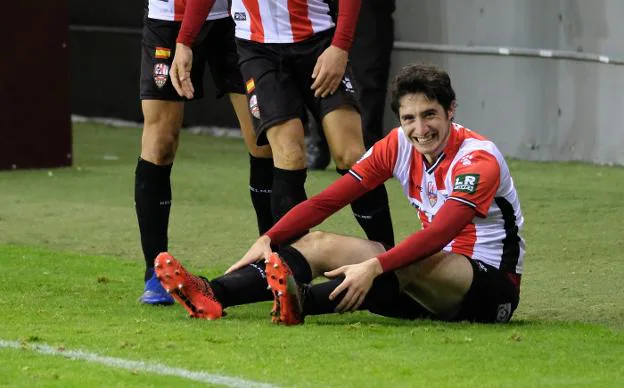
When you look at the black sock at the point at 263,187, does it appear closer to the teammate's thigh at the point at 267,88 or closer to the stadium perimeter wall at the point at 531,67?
the teammate's thigh at the point at 267,88

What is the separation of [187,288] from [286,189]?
0.80 meters

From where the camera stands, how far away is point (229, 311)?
6547mm

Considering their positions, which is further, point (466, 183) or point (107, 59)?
point (107, 59)

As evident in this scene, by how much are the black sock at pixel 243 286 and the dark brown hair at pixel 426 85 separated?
0.84 m

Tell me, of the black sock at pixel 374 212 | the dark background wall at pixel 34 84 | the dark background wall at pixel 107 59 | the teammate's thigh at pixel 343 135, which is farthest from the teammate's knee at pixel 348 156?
the dark background wall at pixel 107 59

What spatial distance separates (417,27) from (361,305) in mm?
9515

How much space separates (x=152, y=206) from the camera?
23.6 feet

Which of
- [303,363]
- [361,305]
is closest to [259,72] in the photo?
[361,305]

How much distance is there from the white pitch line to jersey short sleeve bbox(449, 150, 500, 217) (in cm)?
131

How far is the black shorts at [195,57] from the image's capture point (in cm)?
708

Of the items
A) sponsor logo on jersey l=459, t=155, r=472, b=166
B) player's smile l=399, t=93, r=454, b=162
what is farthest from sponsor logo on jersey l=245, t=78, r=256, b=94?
sponsor logo on jersey l=459, t=155, r=472, b=166

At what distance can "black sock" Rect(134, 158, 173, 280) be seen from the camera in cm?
714

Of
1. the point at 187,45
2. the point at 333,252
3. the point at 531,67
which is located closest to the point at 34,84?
the point at 531,67

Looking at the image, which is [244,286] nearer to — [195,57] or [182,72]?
[182,72]
